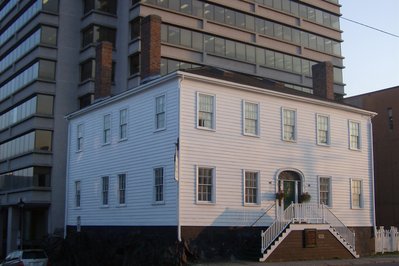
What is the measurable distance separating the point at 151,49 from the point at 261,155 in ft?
28.6

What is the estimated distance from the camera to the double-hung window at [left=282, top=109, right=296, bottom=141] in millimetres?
31203

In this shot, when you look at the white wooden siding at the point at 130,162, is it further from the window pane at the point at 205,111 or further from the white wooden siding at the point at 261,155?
the window pane at the point at 205,111

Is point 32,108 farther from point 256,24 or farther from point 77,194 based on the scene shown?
point 256,24

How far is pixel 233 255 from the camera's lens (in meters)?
27.7

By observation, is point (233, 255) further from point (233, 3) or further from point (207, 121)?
point (233, 3)

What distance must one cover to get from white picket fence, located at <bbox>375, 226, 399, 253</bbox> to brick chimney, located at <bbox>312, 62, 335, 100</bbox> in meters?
9.25

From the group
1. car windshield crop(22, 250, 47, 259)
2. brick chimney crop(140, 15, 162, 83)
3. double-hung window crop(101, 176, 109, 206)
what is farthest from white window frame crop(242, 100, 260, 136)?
car windshield crop(22, 250, 47, 259)

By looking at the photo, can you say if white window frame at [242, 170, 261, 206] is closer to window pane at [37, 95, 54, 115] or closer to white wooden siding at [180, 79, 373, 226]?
white wooden siding at [180, 79, 373, 226]

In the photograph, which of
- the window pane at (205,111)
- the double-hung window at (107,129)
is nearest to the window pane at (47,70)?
the double-hung window at (107,129)

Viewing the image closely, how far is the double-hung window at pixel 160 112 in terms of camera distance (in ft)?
93.0

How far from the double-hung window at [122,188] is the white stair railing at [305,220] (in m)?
8.31

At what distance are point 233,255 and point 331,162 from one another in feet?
29.5

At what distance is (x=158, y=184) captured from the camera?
28156 millimetres

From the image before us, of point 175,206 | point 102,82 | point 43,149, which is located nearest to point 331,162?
point 175,206
